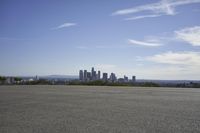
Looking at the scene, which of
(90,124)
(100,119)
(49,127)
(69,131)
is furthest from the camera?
(100,119)

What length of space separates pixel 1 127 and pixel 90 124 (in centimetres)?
204

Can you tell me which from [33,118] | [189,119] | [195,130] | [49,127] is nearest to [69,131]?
[49,127]

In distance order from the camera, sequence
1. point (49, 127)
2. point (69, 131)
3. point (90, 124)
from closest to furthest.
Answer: point (69, 131) < point (49, 127) < point (90, 124)

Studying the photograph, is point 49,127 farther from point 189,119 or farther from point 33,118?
point 189,119

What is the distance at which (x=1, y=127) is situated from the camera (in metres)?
6.73

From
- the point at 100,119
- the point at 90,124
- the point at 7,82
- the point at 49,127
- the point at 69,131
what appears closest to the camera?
the point at 69,131

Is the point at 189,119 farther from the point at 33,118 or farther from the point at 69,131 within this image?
the point at 33,118

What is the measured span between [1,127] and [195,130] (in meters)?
4.29

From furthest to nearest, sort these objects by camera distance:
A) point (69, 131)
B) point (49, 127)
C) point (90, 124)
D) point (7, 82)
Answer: point (7, 82)
point (90, 124)
point (49, 127)
point (69, 131)

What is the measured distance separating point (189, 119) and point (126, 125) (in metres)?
2.09

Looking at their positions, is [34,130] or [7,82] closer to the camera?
[34,130]

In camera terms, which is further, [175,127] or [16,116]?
[16,116]

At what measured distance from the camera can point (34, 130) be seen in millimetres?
6457

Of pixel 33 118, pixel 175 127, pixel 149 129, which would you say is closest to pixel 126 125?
pixel 149 129
